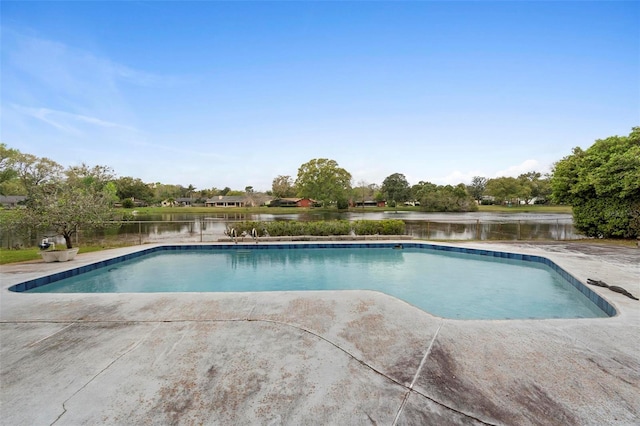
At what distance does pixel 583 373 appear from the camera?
2.37m

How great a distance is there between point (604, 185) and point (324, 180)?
35.9 m

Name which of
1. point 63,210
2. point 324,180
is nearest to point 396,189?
point 324,180

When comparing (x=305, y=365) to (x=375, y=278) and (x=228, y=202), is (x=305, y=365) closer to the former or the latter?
(x=375, y=278)

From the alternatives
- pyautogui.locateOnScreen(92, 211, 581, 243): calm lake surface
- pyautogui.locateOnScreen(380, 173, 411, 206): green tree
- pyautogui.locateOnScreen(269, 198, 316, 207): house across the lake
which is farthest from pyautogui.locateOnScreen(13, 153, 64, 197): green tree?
pyautogui.locateOnScreen(380, 173, 411, 206): green tree

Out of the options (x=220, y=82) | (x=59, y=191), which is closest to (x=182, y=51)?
(x=220, y=82)

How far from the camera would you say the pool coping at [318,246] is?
4930mm

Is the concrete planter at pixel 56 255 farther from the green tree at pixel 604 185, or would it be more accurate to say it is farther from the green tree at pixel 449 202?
the green tree at pixel 449 202

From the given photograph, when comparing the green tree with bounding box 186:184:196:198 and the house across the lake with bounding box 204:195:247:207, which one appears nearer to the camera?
the house across the lake with bounding box 204:195:247:207

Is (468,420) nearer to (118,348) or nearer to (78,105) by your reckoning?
(118,348)

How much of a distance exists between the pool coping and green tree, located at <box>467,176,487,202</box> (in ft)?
194

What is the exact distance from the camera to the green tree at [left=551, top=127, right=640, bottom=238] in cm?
908

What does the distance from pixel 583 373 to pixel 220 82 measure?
16.3m

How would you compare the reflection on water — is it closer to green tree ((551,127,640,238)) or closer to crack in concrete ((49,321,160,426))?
green tree ((551,127,640,238))

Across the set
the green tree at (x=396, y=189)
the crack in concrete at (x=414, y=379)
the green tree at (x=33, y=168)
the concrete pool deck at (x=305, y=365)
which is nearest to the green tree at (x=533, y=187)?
the green tree at (x=396, y=189)
